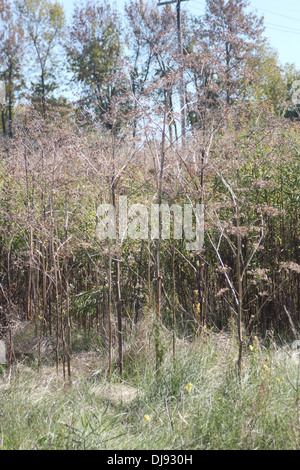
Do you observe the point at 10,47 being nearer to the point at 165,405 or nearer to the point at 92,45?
the point at 92,45

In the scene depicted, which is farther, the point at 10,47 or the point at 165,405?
the point at 10,47

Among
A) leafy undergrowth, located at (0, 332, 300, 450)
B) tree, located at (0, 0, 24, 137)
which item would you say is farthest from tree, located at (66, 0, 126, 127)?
leafy undergrowth, located at (0, 332, 300, 450)

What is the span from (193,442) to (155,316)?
1223mm

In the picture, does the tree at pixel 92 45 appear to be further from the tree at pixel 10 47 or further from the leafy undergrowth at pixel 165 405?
the leafy undergrowth at pixel 165 405

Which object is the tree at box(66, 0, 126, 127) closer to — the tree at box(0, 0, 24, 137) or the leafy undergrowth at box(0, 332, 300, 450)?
the tree at box(0, 0, 24, 137)

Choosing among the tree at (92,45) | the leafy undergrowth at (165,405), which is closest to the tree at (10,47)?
the tree at (92,45)

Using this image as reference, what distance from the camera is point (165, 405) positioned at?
9.52ft

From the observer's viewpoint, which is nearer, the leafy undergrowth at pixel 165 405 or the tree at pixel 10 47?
the leafy undergrowth at pixel 165 405

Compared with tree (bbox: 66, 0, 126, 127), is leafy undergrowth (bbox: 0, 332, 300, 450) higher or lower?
lower

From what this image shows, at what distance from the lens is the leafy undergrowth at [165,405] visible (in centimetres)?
242

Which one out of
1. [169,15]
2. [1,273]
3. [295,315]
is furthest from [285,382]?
[169,15]

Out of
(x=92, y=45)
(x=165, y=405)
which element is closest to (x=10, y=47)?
(x=92, y=45)

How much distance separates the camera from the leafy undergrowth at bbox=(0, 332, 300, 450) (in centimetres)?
242

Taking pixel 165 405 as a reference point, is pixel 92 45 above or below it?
above
